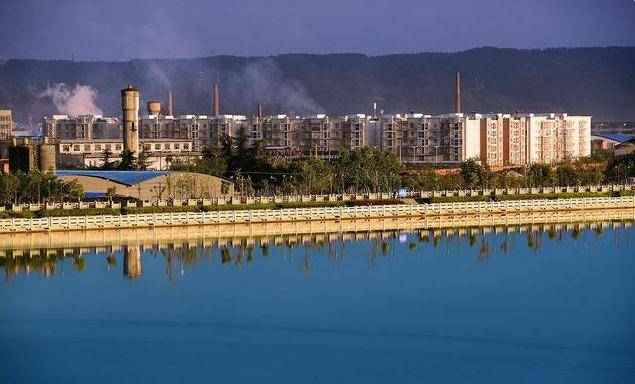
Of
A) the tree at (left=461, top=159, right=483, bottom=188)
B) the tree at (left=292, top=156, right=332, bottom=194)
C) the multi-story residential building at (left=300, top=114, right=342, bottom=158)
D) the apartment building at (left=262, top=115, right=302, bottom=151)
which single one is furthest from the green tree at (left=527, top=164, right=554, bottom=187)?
the apartment building at (left=262, top=115, right=302, bottom=151)

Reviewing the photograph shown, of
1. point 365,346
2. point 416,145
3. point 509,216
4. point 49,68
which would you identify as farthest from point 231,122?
point 49,68

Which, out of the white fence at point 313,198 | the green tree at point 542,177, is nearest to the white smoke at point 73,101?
the green tree at point 542,177

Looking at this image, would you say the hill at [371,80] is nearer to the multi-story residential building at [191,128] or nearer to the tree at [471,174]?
the multi-story residential building at [191,128]

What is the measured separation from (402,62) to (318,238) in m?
101

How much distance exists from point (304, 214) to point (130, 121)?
12.2 meters

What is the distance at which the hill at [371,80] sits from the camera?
10650 centimetres

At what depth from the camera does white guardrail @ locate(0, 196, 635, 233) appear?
21.7 metres

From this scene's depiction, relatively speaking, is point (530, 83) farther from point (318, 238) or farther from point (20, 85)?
point (318, 238)

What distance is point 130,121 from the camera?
35.4 metres

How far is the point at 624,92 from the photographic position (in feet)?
360

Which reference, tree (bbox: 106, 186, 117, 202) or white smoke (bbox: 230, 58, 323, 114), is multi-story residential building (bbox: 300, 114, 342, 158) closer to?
tree (bbox: 106, 186, 117, 202)

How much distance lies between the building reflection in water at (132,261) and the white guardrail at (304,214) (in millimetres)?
1977

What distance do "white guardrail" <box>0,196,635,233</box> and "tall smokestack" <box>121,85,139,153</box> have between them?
11082 mm

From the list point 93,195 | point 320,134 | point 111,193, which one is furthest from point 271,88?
point 111,193
